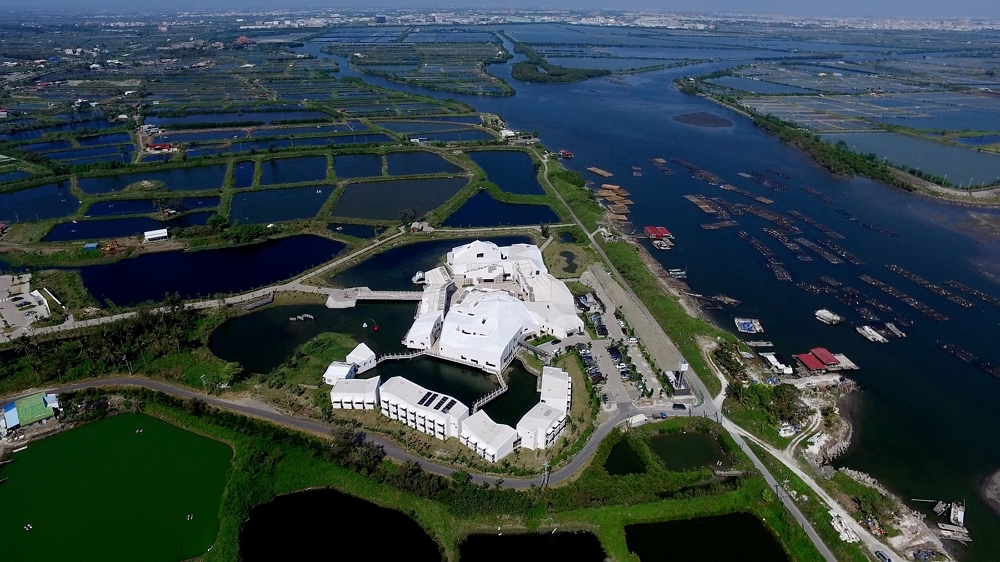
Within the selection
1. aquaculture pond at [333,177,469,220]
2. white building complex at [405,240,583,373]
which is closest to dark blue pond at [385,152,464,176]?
aquaculture pond at [333,177,469,220]

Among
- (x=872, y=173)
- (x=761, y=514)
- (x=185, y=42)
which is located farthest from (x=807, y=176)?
(x=185, y=42)

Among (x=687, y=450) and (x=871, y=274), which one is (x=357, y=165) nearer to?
(x=687, y=450)

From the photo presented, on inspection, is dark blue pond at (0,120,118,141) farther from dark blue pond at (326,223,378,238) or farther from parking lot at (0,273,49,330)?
dark blue pond at (326,223,378,238)

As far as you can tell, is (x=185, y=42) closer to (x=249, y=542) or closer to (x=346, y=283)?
(x=346, y=283)

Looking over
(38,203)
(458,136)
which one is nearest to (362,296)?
(38,203)

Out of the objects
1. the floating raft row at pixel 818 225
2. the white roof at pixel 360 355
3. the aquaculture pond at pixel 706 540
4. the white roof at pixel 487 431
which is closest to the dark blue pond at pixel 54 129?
the white roof at pixel 360 355

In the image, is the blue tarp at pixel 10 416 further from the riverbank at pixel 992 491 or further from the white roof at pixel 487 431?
the riverbank at pixel 992 491
